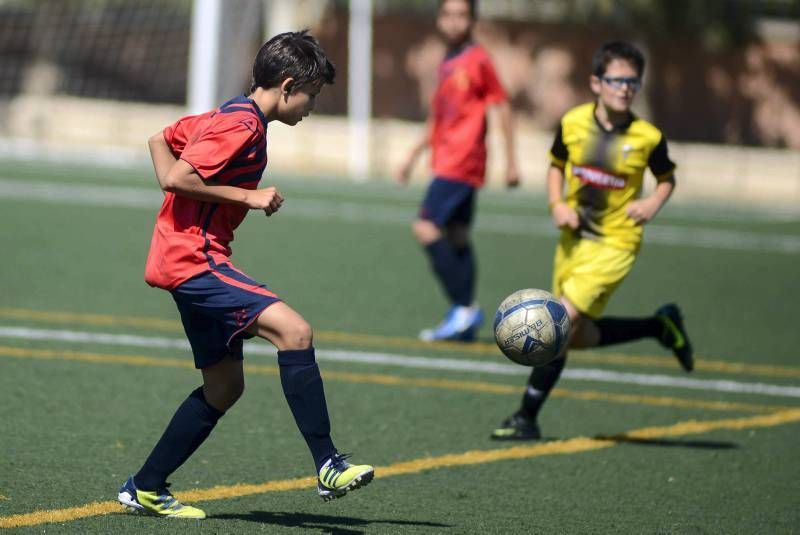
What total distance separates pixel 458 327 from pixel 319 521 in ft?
15.2

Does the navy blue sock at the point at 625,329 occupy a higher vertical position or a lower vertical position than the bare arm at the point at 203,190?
lower

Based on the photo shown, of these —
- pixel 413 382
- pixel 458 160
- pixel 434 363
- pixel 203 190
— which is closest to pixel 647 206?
pixel 413 382

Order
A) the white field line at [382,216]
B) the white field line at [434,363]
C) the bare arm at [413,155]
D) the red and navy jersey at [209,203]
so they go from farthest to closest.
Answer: the white field line at [382,216] → the bare arm at [413,155] → the white field line at [434,363] → the red and navy jersey at [209,203]

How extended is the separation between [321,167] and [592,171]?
18.5m

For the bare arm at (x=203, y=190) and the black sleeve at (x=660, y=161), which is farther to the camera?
the black sleeve at (x=660, y=161)

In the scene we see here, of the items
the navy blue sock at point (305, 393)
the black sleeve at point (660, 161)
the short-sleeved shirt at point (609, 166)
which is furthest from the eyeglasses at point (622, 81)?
the navy blue sock at point (305, 393)

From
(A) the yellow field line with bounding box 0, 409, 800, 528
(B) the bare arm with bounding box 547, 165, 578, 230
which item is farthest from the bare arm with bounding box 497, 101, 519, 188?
(A) the yellow field line with bounding box 0, 409, 800, 528

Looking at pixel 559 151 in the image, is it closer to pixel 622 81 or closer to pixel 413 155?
pixel 622 81

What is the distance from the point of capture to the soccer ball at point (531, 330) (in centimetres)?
618

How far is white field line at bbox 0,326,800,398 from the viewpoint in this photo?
8930mm

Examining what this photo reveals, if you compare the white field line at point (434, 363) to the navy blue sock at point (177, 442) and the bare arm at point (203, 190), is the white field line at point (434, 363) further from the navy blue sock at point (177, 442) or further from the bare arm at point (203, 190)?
the bare arm at point (203, 190)

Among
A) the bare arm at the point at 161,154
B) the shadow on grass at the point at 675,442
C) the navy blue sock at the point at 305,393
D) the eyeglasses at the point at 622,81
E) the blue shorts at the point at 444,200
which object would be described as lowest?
the shadow on grass at the point at 675,442

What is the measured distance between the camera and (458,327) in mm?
9969

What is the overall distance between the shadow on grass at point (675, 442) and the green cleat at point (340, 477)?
2.61m
